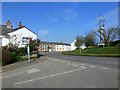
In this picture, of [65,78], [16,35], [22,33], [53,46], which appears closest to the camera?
[65,78]

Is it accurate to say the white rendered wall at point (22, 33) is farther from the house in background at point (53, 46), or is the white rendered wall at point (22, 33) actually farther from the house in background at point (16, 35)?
the house in background at point (53, 46)

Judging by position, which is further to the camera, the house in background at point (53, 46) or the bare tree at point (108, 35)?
the house in background at point (53, 46)

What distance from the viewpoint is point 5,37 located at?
42.6 metres

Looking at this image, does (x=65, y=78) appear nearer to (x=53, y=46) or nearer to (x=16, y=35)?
(x=16, y=35)

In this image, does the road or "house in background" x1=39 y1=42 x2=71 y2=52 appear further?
"house in background" x1=39 y1=42 x2=71 y2=52

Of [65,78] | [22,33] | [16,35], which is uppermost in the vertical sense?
[22,33]

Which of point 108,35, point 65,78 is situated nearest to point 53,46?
point 108,35

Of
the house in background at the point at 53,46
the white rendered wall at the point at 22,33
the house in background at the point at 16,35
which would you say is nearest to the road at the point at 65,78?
the house in background at the point at 16,35

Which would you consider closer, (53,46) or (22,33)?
(22,33)

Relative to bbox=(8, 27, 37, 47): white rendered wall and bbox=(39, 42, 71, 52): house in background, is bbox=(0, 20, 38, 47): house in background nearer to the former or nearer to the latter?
bbox=(8, 27, 37, 47): white rendered wall

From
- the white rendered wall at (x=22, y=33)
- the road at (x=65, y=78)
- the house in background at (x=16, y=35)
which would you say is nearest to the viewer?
the road at (x=65, y=78)

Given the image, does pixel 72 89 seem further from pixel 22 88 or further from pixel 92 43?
pixel 92 43

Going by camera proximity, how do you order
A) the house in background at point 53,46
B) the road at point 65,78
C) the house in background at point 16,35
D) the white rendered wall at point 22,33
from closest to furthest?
the road at point 65,78, the house in background at point 16,35, the white rendered wall at point 22,33, the house in background at point 53,46

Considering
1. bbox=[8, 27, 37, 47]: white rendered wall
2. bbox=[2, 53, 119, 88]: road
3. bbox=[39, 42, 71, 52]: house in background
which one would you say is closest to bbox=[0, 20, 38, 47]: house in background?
bbox=[8, 27, 37, 47]: white rendered wall
